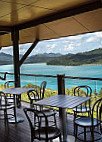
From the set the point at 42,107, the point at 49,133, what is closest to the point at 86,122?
the point at 49,133

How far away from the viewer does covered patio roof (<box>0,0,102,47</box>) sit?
14.3 ft

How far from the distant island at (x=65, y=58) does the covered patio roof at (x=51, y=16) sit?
20.7m

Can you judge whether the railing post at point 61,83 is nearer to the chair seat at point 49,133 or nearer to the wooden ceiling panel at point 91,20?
the wooden ceiling panel at point 91,20

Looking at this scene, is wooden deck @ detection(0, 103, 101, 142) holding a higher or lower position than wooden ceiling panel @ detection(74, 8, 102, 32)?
lower

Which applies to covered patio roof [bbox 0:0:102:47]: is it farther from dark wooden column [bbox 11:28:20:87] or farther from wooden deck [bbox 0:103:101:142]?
wooden deck [bbox 0:103:101:142]

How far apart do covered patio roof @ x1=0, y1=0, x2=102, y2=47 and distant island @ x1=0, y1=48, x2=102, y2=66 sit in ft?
68.0

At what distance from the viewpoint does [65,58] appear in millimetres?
30375

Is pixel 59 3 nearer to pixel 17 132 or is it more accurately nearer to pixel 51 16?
pixel 51 16

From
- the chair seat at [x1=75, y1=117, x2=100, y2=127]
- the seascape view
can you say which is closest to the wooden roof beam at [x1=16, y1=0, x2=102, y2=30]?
the chair seat at [x1=75, y1=117, x2=100, y2=127]

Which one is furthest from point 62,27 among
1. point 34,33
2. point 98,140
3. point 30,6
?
point 98,140

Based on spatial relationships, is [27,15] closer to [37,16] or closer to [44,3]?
[37,16]

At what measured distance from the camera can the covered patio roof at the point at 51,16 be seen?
437cm

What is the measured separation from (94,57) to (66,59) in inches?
191

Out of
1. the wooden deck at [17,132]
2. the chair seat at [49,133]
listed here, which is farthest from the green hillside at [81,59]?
the chair seat at [49,133]
